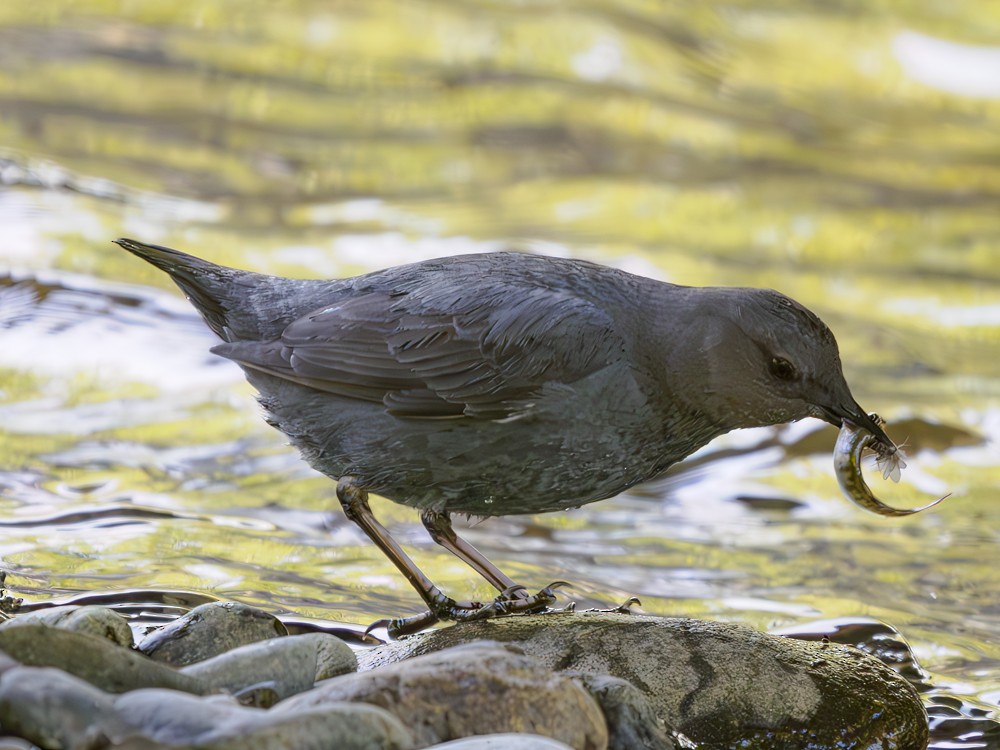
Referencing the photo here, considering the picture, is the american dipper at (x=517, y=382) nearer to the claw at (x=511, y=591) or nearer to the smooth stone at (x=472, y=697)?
the claw at (x=511, y=591)

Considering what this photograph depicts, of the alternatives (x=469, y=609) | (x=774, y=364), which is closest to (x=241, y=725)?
(x=469, y=609)

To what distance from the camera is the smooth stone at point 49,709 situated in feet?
8.59

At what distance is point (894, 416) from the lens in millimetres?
7773

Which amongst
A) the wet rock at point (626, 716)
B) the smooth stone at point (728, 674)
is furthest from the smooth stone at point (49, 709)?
the smooth stone at point (728, 674)

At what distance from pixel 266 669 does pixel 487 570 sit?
4.53ft

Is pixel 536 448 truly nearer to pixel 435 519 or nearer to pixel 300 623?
pixel 435 519

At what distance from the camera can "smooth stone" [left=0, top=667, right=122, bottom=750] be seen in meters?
2.62

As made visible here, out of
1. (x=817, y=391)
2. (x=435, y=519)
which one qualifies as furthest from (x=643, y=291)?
(x=435, y=519)

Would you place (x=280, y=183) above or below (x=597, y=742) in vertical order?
above

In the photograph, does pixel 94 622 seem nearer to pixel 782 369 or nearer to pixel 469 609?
pixel 469 609

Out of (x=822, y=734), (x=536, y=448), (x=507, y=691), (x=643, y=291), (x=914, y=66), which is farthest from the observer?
(x=914, y=66)

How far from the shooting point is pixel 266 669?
10.6ft

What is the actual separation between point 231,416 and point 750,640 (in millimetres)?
3939

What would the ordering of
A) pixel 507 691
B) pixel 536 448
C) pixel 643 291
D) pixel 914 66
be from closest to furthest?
1. pixel 507 691
2. pixel 536 448
3. pixel 643 291
4. pixel 914 66
